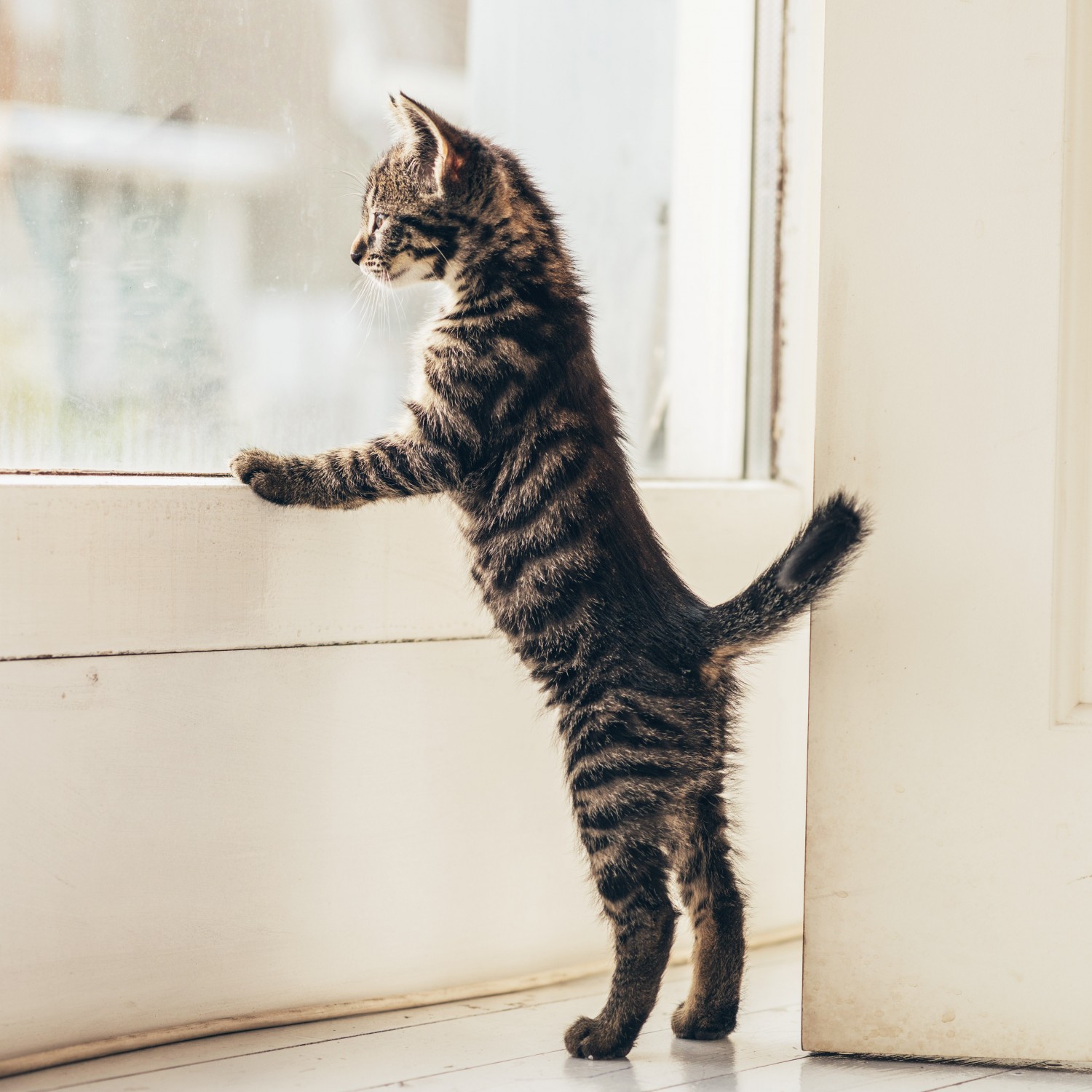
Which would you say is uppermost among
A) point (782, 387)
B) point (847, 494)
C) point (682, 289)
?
point (682, 289)

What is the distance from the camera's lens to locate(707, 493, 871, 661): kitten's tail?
40.3 inches

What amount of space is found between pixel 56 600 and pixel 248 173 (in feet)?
1.64

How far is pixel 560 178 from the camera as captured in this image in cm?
150

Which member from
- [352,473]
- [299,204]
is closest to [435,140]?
[299,204]

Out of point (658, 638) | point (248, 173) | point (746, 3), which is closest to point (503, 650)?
point (658, 638)

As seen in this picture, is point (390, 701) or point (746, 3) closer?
point (390, 701)

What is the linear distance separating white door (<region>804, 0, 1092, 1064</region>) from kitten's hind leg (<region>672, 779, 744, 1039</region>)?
84 millimetres

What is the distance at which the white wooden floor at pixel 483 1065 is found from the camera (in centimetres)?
103

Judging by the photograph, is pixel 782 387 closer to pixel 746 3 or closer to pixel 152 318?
pixel 746 3

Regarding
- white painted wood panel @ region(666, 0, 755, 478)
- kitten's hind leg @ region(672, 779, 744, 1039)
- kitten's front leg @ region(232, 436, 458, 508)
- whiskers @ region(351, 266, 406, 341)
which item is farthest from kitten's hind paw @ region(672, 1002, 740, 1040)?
whiskers @ region(351, 266, 406, 341)

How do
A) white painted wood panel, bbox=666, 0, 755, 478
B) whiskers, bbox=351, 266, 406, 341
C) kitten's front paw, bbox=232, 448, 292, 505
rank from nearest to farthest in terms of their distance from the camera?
kitten's front paw, bbox=232, 448, 292, 505 < whiskers, bbox=351, 266, 406, 341 < white painted wood panel, bbox=666, 0, 755, 478

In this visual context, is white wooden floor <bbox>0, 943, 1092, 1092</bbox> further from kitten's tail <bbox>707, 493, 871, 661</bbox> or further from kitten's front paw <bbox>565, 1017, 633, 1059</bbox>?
kitten's tail <bbox>707, 493, 871, 661</bbox>

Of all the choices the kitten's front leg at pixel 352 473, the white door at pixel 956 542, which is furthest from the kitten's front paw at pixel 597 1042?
the kitten's front leg at pixel 352 473

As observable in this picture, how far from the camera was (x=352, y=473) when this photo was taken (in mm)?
1115
